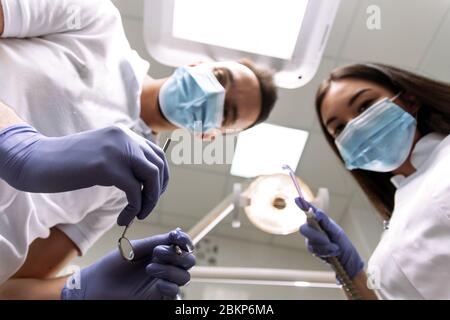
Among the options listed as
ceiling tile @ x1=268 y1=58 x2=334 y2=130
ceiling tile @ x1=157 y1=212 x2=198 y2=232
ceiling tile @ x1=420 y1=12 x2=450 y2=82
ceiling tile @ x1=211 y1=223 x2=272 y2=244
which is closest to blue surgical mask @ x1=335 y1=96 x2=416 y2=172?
ceiling tile @ x1=268 y1=58 x2=334 y2=130

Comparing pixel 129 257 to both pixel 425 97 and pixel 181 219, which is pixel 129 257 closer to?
pixel 181 219

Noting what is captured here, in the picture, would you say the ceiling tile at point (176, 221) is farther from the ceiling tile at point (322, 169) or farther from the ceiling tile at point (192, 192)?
the ceiling tile at point (322, 169)

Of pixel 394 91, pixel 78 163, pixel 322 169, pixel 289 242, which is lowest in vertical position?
pixel 289 242

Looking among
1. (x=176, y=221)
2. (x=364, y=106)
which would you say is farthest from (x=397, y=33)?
(x=176, y=221)

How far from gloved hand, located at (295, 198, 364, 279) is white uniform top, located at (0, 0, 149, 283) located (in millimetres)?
490

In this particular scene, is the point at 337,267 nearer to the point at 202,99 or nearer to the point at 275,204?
the point at 275,204

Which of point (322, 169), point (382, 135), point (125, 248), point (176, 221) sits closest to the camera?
point (125, 248)

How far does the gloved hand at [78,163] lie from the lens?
582 mm

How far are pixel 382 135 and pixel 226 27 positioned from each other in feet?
1.78

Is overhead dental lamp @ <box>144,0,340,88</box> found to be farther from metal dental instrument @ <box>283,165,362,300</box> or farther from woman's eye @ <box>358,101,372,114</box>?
metal dental instrument @ <box>283,165,362,300</box>

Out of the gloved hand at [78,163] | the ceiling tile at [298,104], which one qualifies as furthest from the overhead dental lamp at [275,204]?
the gloved hand at [78,163]

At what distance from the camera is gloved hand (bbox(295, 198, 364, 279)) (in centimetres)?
103

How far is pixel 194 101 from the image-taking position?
94 centimetres
